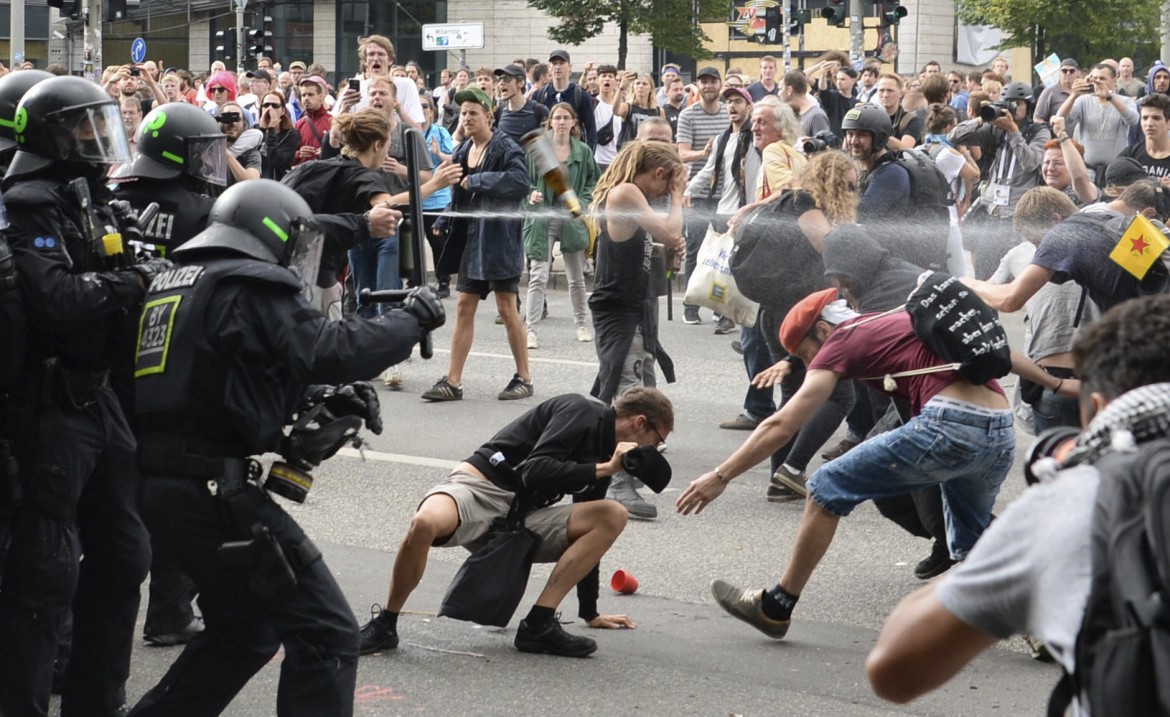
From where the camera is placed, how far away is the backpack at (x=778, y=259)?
762 centimetres

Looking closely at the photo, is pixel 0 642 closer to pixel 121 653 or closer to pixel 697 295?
pixel 121 653

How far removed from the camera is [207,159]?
4957 millimetres

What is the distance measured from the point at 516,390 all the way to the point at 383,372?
10.6 feet

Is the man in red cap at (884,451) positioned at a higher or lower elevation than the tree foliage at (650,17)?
lower

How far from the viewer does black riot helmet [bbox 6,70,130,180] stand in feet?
14.5

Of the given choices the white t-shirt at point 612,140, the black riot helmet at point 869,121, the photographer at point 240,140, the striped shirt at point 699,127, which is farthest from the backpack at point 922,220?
the white t-shirt at point 612,140

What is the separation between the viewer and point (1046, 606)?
6.88 feet

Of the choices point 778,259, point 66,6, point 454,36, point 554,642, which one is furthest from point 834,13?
point 554,642

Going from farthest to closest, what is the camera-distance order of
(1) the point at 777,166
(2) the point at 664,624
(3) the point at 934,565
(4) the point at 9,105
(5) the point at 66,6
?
1. (5) the point at 66,6
2. (1) the point at 777,166
3. (3) the point at 934,565
4. (2) the point at 664,624
5. (4) the point at 9,105

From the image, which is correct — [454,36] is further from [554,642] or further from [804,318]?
[554,642]

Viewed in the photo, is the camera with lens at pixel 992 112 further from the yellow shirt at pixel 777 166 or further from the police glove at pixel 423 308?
the police glove at pixel 423 308

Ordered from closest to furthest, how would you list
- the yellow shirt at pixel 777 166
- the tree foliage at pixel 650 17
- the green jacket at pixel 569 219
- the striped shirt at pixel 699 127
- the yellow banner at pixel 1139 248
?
the yellow banner at pixel 1139 248
the yellow shirt at pixel 777 166
the green jacket at pixel 569 219
the striped shirt at pixel 699 127
the tree foliage at pixel 650 17

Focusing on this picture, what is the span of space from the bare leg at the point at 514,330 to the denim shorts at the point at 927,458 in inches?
167

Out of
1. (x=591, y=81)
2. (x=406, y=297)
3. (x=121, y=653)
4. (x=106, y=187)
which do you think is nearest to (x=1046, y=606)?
(x=406, y=297)
